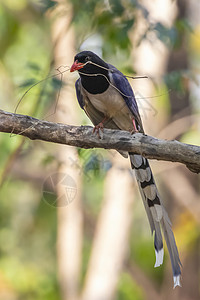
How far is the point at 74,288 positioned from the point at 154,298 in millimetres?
1348

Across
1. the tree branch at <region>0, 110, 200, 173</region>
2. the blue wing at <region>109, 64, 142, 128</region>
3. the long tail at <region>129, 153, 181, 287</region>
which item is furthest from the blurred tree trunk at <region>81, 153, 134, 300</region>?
the tree branch at <region>0, 110, 200, 173</region>

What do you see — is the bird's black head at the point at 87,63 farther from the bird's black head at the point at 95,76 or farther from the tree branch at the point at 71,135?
the tree branch at the point at 71,135

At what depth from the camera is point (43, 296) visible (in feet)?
27.1

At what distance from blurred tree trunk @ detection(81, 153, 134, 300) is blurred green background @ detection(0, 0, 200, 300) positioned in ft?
1.24

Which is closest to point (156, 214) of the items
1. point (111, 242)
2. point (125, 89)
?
point (125, 89)

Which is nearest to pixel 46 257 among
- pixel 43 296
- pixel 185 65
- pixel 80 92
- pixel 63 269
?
pixel 43 296

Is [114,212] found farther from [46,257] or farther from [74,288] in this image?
[46,257]

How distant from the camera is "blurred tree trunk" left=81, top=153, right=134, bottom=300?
6.59 meters

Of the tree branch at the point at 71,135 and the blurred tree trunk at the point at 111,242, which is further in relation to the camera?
the blurred tree trunk at the point at 111,242

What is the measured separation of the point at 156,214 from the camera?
3.61m

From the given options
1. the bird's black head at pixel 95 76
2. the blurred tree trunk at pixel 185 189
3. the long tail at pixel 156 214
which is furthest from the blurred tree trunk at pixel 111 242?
the bird's black head at pixel 95 76

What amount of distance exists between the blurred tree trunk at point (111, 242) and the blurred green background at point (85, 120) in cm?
38

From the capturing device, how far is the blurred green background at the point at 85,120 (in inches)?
170

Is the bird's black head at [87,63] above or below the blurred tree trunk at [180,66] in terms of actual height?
below
